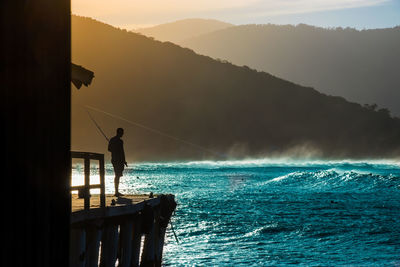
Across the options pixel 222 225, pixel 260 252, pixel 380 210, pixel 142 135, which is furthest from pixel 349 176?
pixel 142 135

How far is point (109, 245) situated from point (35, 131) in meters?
8.25

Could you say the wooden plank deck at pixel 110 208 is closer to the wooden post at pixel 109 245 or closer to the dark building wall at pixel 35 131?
the wooden post at pixel 109 245

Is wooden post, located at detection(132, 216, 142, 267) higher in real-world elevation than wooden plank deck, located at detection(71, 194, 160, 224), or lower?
lower

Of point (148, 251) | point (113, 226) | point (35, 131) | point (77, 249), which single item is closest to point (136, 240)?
point (148, 251)

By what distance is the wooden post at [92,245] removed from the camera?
13.5 metres

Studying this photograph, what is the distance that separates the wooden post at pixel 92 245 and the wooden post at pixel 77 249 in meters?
0.63

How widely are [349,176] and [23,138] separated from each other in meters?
70.1

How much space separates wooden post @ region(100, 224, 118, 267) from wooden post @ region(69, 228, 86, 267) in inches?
66.3

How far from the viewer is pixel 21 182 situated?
666 centimetres

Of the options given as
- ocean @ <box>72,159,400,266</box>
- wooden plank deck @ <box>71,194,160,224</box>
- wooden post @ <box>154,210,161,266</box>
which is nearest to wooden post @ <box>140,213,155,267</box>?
wooden post @ <box>154,210,161,266</box>

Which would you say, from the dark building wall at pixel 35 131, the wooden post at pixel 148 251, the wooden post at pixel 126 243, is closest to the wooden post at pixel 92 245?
the wooden post at pixel 126 243

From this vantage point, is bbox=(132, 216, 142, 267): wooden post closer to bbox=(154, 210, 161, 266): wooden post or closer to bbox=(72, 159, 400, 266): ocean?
bbox=(154, 210, 161, 266): wooden post

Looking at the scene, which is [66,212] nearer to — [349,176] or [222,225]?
[222,225]

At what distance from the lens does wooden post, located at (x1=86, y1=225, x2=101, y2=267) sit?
13.5m
